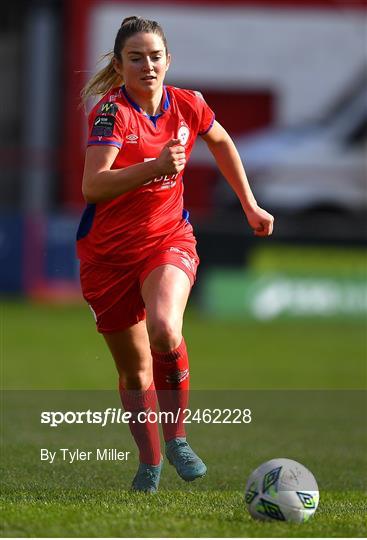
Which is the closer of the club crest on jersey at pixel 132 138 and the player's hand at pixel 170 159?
the player's hand at pixel 170 159

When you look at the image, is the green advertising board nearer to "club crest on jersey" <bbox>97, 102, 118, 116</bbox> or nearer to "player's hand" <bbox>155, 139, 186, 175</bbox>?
"club crest on jersey" <bbox>97, 102, 118, 116</bbox>

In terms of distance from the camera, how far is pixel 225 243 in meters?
18.2

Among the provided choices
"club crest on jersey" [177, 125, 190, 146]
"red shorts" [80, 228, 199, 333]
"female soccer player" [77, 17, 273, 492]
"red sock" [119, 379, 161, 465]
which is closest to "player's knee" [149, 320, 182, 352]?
"female soccer player" [77, 17, 273, 492]

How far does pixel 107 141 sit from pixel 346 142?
47.0 feet

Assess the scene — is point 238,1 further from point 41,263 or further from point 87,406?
point 87,406

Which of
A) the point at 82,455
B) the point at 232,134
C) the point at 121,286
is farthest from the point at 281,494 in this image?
the point at 232,134

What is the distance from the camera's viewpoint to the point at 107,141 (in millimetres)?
5977

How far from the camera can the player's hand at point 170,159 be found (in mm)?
5785

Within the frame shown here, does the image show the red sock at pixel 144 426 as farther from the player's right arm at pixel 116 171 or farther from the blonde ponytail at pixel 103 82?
the blonde ponytail at pixel 103 82

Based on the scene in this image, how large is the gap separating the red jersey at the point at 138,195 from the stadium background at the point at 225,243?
0.84m

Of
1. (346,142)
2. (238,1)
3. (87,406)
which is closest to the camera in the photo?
(87,406)

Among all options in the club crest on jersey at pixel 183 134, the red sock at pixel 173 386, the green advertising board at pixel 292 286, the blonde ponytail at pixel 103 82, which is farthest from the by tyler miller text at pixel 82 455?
the green advertising board at pixel 292 286

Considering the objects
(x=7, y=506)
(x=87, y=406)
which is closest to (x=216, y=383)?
(x=87, y=406)

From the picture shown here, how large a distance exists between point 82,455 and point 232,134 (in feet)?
63.6
